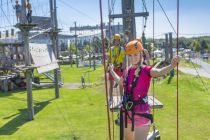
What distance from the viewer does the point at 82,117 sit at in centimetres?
1096

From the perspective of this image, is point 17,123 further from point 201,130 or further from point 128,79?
point 128,79

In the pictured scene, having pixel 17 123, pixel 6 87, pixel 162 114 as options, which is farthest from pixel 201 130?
pixel 6 87

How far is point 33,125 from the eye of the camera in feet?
33.7

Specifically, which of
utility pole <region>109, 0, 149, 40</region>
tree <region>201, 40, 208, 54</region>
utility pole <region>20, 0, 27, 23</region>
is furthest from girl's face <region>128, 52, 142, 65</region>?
tree <region>201, 40, 208, 54</region>

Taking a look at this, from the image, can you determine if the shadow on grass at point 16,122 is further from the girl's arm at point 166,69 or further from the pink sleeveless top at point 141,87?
the girl's arm at point 166,69

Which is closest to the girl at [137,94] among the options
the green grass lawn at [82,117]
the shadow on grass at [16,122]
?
the green grass lawn at [82,117]

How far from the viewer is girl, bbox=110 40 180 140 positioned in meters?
4.30

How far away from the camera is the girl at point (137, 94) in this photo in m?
4.30

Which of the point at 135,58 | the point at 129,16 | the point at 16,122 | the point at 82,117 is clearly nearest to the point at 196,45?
the point at 82,117

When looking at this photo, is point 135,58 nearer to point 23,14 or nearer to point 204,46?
point 23,14

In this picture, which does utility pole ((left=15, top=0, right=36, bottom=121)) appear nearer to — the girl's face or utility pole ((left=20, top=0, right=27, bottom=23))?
utility pole ((left=20, top=0, right=27, bottom=23))

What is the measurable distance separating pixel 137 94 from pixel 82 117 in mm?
6872

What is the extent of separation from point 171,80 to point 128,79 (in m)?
13.7

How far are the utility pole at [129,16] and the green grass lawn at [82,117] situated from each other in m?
2.70
